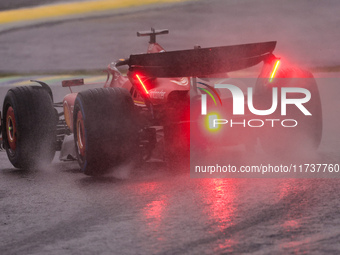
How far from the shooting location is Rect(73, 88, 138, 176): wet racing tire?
601 cm

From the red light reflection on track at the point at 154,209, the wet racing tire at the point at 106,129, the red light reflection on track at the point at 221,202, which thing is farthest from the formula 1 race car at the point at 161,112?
the red light reflection on track at the point at 221,202

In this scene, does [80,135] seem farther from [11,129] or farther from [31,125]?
[11,129]

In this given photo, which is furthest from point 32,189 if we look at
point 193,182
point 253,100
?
point 253,100

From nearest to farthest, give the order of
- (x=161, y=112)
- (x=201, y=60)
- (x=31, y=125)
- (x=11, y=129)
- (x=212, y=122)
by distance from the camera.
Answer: (x=201, y=60)
(x=161, y=112)
(x=212, y=122)
(x=31, y=125)
(x=11, y=129)

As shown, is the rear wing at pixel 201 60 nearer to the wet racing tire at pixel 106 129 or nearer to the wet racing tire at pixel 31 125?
the wet racing tire at pixel 106 129

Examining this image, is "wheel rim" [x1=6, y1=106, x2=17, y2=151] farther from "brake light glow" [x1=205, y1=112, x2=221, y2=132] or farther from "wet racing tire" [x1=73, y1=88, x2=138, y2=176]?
"brake light glow" [x1=205, y1=112, x2=221, y2=132]

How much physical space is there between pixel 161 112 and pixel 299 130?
6.32 feet

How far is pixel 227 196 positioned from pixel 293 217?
3.18 ft

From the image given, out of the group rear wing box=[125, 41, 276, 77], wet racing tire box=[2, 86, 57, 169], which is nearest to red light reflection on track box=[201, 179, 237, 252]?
rear wing box=[125, 41, 276, 77]

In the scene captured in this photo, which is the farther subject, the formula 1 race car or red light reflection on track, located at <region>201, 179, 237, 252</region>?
the formula 1 race car

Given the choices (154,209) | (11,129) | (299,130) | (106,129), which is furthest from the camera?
(11,129)

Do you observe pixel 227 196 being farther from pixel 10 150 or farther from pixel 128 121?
pixel 10 150

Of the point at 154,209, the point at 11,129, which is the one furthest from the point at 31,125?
the point at 154,209

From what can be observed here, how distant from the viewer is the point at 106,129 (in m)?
6.02
